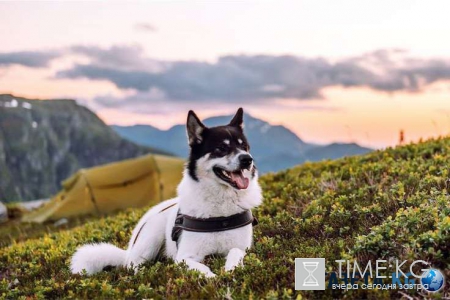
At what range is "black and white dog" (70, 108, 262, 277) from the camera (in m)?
8.61

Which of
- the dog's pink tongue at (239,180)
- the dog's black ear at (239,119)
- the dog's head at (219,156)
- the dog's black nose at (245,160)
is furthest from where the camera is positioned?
the dog's black ear at (239,119)

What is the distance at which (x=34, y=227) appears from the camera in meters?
26.5

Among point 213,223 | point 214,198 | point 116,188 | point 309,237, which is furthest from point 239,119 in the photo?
point 116,188

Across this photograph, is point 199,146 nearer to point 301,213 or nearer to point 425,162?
point 301,213

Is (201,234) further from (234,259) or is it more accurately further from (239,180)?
(239,180)

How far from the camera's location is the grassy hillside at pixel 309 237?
23.6 ft

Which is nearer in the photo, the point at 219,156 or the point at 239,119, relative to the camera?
the point at 219,156

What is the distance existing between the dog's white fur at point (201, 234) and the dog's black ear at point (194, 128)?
0.40m

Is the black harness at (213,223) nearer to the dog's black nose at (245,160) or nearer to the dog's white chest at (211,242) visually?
the dog's white chest at (211,242)

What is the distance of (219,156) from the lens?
8.62 m

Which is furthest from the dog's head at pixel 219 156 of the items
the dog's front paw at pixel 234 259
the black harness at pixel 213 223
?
the dog's front paw at pixel 234 259

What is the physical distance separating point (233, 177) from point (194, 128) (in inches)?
43.4

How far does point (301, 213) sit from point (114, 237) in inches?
196

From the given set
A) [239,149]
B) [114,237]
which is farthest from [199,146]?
[114,237]
